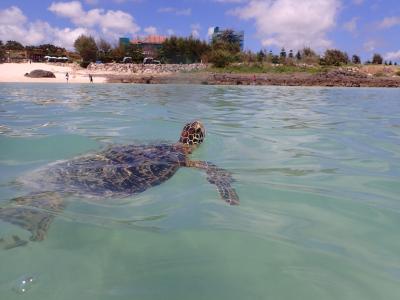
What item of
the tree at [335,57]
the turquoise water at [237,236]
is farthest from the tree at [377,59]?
the turquoise water at [237,236]

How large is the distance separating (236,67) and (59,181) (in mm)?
48538

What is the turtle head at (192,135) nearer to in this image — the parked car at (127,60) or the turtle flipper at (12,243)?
the turtle flipper at (12,243)

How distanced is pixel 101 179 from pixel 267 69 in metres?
47.8

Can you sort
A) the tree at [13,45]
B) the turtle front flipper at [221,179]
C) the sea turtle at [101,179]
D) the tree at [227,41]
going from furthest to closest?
1. the tree at [13,45]
2. the tree at [227,41]
3. the turtle front flipper at [221,179]
4. the sea turtle at [101,179]

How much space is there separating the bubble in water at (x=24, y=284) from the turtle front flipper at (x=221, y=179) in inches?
75.1

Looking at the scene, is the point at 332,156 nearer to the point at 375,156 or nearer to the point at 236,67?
the point at 375,156

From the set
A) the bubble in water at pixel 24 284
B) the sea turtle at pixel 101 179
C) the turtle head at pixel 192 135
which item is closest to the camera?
the bubble in water at pixel 24 284

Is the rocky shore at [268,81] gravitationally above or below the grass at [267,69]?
below

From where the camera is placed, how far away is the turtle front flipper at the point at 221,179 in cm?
379

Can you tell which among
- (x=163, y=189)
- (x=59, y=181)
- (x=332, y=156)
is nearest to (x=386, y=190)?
(x=332, y=156)

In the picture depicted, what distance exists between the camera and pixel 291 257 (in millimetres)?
2559

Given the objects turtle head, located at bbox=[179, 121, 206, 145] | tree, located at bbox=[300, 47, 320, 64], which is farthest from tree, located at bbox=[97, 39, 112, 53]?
turtle head, located at bbox=[179, 121, 206, 145]

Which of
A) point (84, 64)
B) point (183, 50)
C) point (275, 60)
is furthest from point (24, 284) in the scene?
point (84, 64)

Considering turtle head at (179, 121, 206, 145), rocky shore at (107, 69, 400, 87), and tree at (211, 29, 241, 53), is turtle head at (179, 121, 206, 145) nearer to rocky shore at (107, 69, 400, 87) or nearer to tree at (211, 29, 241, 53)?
rocky shore at (107, 69, 400, 87)
